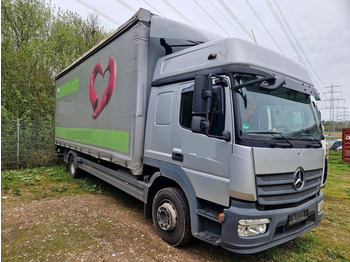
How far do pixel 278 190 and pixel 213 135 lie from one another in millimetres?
1012

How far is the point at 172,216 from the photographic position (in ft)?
11.0

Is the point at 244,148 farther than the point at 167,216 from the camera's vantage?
No

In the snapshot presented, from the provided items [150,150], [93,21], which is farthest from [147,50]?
[93,21]

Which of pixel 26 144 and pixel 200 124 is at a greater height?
pixel 200 124

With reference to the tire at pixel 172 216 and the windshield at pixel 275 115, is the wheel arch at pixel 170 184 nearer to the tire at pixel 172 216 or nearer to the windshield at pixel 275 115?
Answer: the tire at pixel 172 216

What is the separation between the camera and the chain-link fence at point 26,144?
882 cm

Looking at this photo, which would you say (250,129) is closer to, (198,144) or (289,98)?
(198,144)

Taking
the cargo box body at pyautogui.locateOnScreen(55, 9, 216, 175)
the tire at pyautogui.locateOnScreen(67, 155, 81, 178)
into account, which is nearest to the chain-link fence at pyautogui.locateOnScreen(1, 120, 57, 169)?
the tire at pyautogui.locateOnScreen(67, 155, 81, 178)

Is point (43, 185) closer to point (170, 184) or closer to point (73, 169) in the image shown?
point (73, 169)

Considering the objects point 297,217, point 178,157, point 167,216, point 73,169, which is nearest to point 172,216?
point 167,216

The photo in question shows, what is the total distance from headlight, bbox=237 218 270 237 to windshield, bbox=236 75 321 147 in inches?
37.2

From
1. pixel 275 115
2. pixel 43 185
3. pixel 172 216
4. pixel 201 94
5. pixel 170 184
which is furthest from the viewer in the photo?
pixel 43 185

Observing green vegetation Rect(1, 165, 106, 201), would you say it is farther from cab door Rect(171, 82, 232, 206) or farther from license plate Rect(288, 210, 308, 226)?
license plate Rect(288, 210, 308, 226)

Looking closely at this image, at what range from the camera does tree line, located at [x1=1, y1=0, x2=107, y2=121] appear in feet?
34.5
